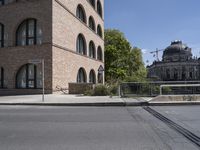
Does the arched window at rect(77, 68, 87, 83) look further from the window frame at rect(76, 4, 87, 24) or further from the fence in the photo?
the fence

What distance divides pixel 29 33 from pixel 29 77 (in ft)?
14.7

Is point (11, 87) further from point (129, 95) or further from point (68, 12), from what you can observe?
point (129, 95)

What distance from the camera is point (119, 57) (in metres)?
54.2

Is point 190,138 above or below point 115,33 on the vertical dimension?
below

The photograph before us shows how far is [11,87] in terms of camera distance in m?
26.6

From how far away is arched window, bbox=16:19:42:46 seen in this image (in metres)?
26.3

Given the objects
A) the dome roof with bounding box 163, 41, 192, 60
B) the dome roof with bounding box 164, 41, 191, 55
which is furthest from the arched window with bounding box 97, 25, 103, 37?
the dome roof with bounding box 164, 41, 191, 55

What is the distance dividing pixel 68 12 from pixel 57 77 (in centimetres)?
844

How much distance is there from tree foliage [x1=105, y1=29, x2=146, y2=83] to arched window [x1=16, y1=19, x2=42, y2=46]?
78.6ft

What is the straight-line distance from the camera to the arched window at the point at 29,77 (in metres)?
25.7

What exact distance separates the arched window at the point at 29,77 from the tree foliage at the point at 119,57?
23.9 m

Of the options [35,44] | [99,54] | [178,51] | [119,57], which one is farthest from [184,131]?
[178,51]

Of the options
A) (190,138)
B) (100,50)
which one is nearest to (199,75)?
(100,50)

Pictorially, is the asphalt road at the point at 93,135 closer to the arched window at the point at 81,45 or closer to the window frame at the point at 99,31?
the arched window at the point at 81,45
